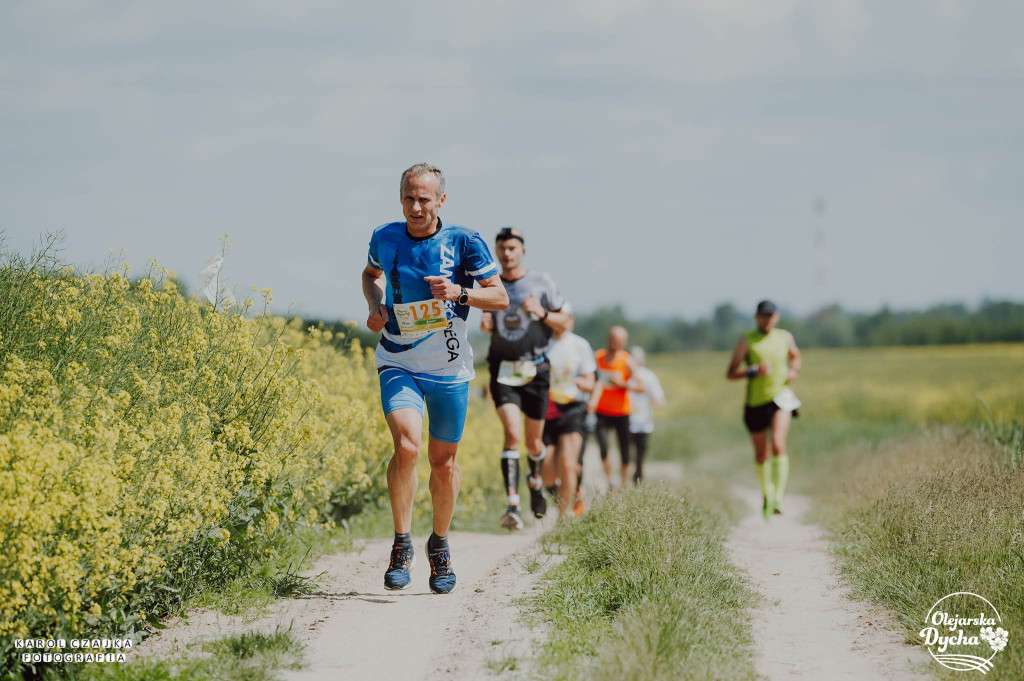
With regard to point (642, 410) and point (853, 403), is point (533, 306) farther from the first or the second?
point (853, 403)

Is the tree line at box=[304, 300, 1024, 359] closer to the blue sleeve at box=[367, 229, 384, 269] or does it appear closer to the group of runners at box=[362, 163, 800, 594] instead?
the group of runners at box=[362, 163, 800, 594]

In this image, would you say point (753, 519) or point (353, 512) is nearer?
point (353, 512)

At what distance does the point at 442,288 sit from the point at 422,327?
0.38 meters

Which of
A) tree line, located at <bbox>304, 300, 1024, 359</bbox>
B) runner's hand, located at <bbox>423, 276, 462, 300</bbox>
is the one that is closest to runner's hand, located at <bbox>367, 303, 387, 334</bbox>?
runner's hand, located at <bbox>423, 276, 462, 300</bbox>

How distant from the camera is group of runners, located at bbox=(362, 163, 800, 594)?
20.0 feet

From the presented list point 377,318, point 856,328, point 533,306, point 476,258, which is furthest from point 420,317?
point 856,328

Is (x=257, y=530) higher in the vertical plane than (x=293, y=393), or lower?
lower

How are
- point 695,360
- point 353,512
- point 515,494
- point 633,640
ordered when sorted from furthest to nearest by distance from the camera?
point 695,360 < point 353,512 < point 515,494 < point 633,640

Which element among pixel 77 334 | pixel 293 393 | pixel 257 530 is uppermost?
pixel 77 334

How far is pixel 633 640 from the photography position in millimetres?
4766

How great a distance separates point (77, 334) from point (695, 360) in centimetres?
7268

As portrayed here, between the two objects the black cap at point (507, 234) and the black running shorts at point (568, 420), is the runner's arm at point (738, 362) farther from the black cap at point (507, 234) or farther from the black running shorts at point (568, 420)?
the black cap at point (507, 234)

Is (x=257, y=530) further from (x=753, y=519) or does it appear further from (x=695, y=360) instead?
(x=695, y=360)

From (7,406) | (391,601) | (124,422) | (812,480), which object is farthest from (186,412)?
(812,480)
